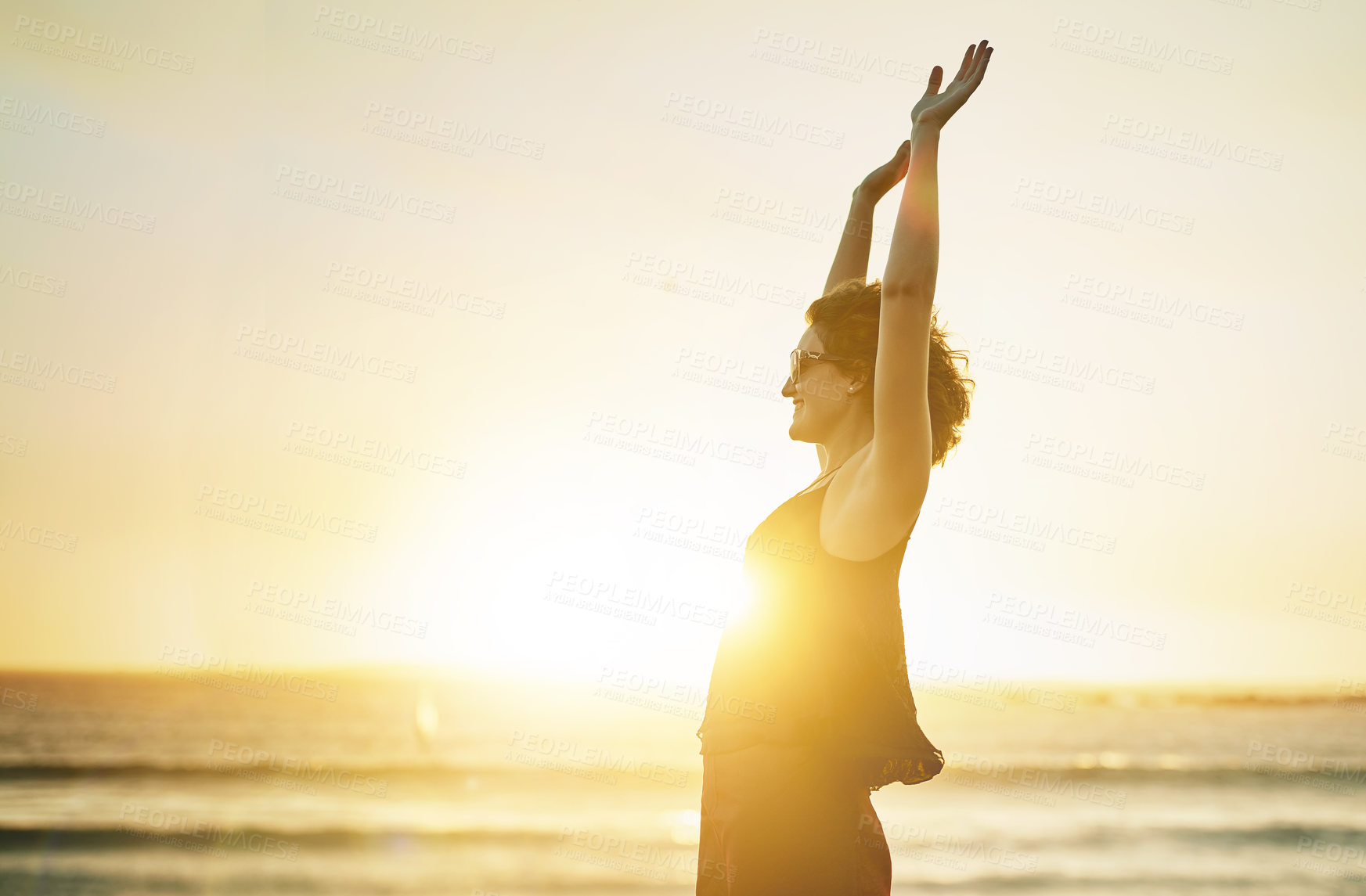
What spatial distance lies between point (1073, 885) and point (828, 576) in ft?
34.0

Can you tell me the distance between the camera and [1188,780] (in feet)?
62.7

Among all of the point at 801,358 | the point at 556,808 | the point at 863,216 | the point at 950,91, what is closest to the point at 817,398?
the point at 801,358

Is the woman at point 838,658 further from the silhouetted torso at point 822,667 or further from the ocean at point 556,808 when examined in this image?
the ocean at point 556,808

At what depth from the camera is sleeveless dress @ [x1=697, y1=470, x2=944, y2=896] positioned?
163cm

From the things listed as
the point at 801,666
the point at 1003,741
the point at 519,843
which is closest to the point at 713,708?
the point at 801,666

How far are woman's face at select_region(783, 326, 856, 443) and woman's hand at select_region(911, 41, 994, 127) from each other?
0.51 m

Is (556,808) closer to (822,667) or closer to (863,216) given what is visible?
(863,216)

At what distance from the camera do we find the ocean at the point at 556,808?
10148 millimetres

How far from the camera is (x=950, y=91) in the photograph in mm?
1817

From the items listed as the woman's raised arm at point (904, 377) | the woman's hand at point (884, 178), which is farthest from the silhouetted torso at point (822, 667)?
the woman's hand at point (884, 178)

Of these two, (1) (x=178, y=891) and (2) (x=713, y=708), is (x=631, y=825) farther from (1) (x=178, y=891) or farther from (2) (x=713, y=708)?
(2) (x=713, y=708)

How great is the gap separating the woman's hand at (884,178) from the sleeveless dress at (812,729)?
44.8 inches

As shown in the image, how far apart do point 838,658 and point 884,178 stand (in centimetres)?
146

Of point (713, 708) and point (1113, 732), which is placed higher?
point (713, 708)
